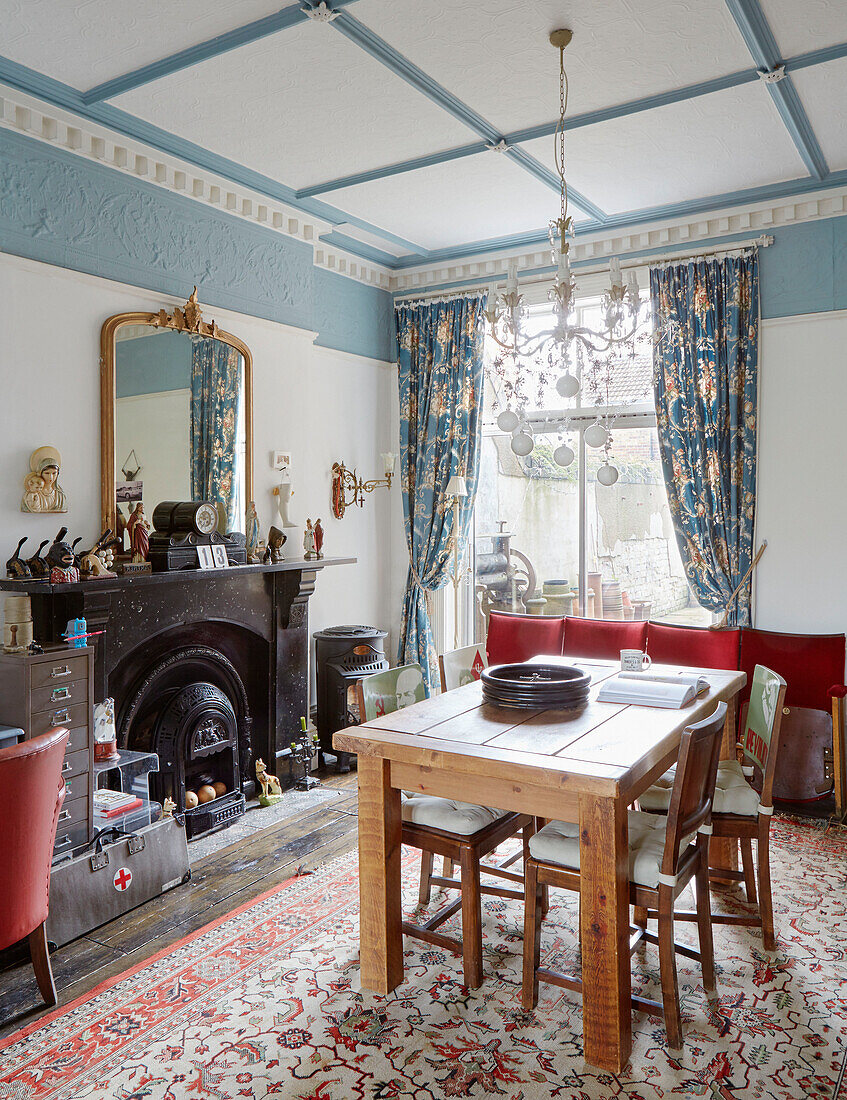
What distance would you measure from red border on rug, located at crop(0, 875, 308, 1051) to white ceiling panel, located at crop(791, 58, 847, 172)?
406cm

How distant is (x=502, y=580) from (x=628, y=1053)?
384cm

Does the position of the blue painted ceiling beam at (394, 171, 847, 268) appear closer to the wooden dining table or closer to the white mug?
the white mug

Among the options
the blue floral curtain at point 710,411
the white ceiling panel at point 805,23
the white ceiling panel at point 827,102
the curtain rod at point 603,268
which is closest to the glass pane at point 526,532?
the blue floral curtain at point 710,411

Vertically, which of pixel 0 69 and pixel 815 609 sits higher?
pixel 0 69

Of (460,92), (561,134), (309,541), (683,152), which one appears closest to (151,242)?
(460,92)

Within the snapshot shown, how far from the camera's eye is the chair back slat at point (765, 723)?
2.80 metres

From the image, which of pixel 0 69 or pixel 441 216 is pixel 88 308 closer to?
pixel 0 69

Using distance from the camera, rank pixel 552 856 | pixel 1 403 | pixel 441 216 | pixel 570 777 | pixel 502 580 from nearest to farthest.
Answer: pixel 570 777 → pixel 552 856 → pixel 1 403 → pixel 441 216 → pixel 502 580

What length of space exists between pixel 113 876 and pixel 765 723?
2556 mm

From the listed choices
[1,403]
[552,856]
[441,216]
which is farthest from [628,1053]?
[441,216]

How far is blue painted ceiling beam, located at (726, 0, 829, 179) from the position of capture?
2.91 metres

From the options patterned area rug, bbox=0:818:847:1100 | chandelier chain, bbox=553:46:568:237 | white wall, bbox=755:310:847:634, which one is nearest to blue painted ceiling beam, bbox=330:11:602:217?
chandelier chain, bbox=553:46:568:237

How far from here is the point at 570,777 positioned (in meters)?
2.25

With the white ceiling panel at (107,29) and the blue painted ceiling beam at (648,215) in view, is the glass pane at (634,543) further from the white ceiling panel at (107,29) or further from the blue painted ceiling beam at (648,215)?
the white ceiling panel at (107,29)
